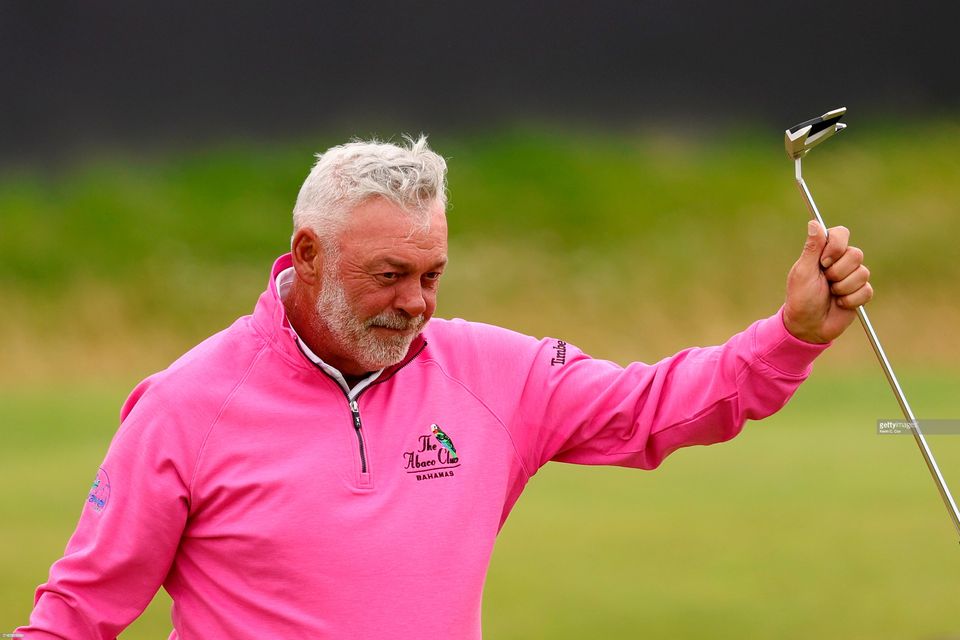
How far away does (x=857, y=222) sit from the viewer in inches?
540

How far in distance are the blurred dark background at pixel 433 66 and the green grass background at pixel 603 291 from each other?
36 cm

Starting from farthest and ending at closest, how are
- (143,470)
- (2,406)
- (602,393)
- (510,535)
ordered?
(2,406) < (510,535) < (602,393) < (143,470)

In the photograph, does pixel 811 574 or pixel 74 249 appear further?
pixel 74 249

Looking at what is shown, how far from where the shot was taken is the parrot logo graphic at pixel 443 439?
230 centimetres

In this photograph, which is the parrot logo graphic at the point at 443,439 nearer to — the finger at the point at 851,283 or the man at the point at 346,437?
the man at the point at 346,437

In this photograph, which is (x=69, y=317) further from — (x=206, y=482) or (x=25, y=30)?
(x=206, y=482)

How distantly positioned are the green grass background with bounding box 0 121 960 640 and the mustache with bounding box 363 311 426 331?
→ 4.84m

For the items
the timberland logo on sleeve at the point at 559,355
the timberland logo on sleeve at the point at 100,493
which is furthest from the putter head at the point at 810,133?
the timberland logo on sleeve at the point at 100,493

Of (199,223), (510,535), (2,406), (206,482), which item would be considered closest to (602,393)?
(206,482)

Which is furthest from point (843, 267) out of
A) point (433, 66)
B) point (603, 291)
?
point (433, 66)

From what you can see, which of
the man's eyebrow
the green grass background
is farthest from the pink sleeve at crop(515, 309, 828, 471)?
the green grass background

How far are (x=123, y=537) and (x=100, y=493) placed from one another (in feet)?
0.30

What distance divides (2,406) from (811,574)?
709 cm

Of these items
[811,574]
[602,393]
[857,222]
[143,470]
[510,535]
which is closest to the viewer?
[143,470]
